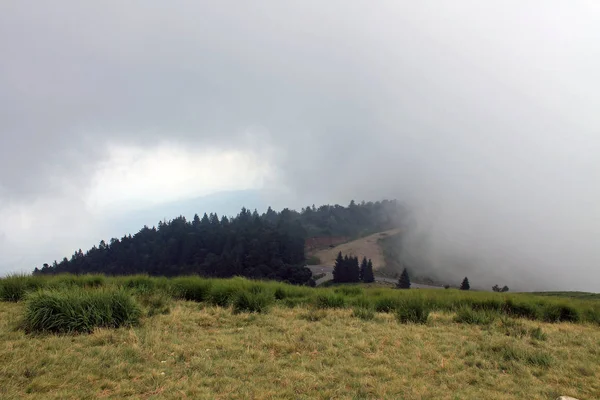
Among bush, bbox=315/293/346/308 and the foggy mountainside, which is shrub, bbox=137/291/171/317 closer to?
bush, bbox=315/293/346/308

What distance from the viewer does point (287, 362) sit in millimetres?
6664

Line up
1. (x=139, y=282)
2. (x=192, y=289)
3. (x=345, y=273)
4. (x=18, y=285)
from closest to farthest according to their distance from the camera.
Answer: (x=18, y=285) → (x=192, y=289) → (x=139, y=282) → (x=345, y=273)

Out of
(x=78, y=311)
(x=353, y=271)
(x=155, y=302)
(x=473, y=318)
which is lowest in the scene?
(x=353, y=271)

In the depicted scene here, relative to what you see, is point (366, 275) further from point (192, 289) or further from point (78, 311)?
point (78, 311)

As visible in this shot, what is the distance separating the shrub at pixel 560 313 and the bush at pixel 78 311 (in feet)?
43.6

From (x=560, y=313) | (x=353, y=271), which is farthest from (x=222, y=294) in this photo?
(x=353, y=271)

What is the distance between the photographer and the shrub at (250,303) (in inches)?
430

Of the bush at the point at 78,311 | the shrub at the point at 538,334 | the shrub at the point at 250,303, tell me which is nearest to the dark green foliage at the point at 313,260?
the shrub at the point at 250,303

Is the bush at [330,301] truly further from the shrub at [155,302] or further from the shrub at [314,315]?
the shrub at [155,302]

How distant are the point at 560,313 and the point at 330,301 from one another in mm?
8427

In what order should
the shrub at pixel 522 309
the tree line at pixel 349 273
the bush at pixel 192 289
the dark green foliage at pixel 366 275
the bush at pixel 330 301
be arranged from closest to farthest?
the bush at pixel 330 301 → the bush at pixel 192 289 → the shrub at pixel 522 309 → the tree line at pixel 349 273 → the dark green foliage at pixel 366 275

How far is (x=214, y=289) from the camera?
12562 mm

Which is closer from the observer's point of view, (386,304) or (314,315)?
(314,315)

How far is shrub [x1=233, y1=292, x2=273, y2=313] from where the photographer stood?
10.9 metres
